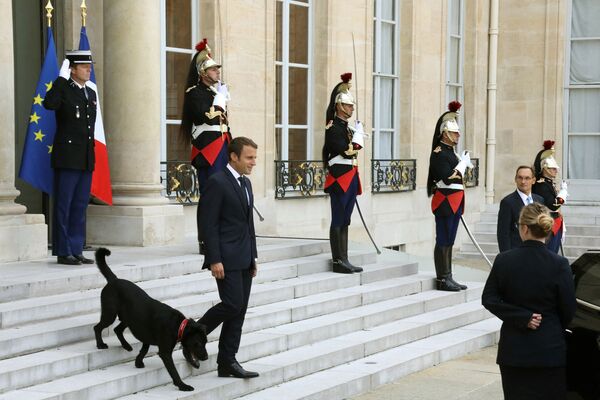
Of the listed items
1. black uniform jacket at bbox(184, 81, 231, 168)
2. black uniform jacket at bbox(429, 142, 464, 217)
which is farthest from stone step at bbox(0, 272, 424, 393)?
black uniform jacket at bbox(184, 81, 231, 168)

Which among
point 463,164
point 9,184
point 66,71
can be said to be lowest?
point 9,184

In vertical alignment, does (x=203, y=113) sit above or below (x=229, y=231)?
above

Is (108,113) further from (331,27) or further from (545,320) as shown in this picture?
(545,320)

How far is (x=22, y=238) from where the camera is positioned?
31.2ft

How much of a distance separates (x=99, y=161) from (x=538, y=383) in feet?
18.4

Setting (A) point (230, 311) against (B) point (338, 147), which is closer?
(A) point (230, 311)

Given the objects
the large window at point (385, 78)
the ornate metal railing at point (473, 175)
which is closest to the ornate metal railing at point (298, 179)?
the large window at point (385, 78)

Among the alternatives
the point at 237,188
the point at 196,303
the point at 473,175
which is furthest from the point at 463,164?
the point at 473,175

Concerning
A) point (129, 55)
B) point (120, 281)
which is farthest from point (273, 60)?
point (120, 281)

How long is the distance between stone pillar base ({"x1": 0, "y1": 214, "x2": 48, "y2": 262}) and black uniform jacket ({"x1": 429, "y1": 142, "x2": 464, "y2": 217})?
13.1 feet

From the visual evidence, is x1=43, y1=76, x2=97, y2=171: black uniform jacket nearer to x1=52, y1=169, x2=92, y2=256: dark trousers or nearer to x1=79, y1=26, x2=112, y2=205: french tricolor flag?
x1=52, y1=169, x2=92, y2=256: dark trousers

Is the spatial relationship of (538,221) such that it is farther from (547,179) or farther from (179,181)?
(547,179)

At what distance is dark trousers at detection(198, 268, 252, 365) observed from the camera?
7.36 m

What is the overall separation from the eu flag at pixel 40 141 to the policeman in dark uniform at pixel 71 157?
0.72 ft
